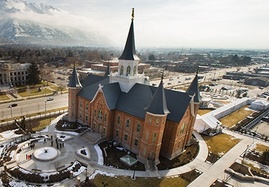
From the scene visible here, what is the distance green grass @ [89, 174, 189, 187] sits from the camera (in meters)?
29.9

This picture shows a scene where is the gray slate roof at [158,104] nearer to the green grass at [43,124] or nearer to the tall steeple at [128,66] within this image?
the tall steeple at [128,66]

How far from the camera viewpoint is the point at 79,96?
4878 centimetres

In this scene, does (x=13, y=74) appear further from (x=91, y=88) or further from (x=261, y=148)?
(x=261, y=148)

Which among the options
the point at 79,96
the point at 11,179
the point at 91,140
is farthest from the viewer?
the point at 79,96

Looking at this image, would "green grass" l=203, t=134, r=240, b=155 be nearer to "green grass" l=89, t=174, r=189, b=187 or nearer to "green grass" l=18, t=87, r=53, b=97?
"green grass" l=89, t=174, r=189, b=187

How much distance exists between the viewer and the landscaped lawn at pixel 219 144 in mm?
41697

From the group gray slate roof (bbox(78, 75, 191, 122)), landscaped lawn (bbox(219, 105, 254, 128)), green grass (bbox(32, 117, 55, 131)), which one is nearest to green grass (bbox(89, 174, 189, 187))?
gray slate roof (bbox(78, 75, 191, 122))

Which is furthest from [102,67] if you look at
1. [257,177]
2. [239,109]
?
[257,177]

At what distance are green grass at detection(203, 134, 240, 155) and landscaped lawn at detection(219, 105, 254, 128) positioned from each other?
990cm

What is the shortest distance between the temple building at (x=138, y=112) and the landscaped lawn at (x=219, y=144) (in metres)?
5.85

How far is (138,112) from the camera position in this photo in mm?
37562

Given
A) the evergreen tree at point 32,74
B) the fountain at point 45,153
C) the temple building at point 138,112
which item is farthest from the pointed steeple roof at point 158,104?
the evergreen tree at point 32,74

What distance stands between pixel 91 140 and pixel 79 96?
520 inches

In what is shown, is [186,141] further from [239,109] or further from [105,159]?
[239,109]
